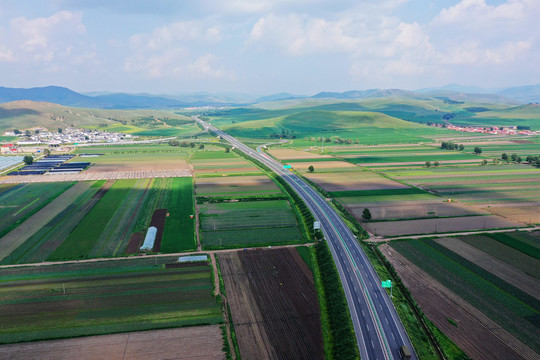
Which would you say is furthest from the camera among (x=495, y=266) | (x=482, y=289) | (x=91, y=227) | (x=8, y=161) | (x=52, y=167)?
(x=8, y=161)

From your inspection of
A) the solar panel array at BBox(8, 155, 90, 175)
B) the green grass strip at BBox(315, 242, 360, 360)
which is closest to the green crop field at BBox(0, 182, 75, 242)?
the solar panel array at BBox(8, 155, 90, 175)

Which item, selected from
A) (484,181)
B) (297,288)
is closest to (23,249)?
(297,288)

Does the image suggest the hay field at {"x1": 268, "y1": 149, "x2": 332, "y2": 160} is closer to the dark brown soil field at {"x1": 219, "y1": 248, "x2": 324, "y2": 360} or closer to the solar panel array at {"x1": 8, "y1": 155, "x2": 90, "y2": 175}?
the solar panel array at {"x1": 8, "y1": 155, "x2": 90, "y2": 175}

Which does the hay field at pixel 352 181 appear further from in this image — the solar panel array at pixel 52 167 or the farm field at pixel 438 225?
the solar panel array at pixel 52 167

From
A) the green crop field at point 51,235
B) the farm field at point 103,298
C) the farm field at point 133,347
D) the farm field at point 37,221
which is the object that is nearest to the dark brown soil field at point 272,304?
the farm field at point 103,298

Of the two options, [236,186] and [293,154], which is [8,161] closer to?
[236,186]

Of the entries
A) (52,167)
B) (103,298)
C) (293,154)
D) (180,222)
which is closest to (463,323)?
(103,298)
